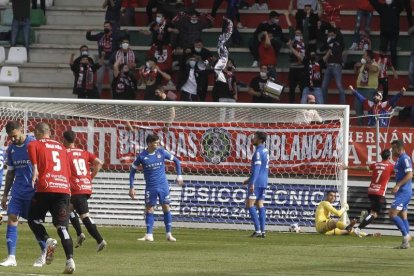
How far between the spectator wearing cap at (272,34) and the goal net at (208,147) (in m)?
6.04

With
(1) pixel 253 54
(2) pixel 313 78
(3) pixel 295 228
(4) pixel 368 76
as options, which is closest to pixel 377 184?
(3) pixel 295 228

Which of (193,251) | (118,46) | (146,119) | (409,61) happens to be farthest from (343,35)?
(193,251)

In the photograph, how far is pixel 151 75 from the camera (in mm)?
35406

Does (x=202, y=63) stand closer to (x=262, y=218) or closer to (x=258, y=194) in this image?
(x=258, y=194)

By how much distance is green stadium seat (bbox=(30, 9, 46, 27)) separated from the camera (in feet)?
130

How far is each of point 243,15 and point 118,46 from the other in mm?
3939

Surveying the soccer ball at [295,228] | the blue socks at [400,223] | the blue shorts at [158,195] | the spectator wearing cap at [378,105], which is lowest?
the soccer ball at [295,228]

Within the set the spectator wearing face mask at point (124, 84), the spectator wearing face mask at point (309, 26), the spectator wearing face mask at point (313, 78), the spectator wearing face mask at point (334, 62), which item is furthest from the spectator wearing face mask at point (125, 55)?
the spectator wearing face mask at point (334, 62)

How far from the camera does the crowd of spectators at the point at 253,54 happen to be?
34.8 m

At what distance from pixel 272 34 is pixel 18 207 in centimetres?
1787

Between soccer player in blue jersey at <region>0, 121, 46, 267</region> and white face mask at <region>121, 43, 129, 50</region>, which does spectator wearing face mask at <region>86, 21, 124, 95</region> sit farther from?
soccer player in blue jersey at <region>0, 121, 46, 267</region>

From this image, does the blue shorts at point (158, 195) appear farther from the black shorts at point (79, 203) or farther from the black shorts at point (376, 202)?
the black shorts at point (376, 202)

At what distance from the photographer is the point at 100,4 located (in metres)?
40.4

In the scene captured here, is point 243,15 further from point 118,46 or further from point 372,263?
point 372,263
